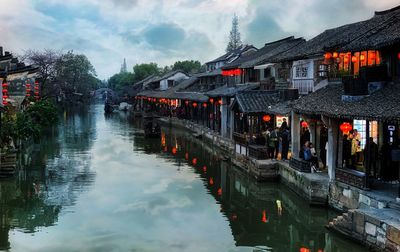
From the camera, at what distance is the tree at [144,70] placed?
109m

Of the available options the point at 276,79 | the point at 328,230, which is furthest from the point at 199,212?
the point at 276,79

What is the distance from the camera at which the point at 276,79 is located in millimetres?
30312

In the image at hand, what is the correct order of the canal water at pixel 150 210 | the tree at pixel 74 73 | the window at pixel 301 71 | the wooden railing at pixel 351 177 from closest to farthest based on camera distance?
the canal water at pixel 150 210 → the wooden railing at pixel 351 177 → the window at pixel 301 71 → the tree at pixel 74 73

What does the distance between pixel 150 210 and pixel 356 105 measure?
357 inches

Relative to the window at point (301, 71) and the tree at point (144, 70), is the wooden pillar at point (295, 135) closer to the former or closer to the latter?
the window at point (301, 71)

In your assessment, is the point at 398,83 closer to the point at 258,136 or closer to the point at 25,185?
the point at 258,136

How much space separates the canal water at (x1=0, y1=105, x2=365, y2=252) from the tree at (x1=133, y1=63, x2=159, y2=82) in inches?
3054

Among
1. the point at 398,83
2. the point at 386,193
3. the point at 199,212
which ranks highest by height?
the point at 398,83

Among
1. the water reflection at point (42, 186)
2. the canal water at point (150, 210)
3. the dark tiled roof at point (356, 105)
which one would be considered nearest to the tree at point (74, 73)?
the water reflection at point (42, 186)

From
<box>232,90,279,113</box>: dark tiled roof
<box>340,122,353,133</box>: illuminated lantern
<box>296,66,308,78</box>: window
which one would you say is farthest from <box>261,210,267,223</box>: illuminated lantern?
<box>232,90,279,113</box>: dark tiled roof

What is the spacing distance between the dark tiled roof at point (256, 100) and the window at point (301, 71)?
2757 mm

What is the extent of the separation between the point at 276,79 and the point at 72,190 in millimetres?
14998

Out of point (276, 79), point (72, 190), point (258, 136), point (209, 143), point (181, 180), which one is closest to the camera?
point (72, 190)

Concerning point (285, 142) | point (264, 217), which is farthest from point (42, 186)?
point (285, 142)
